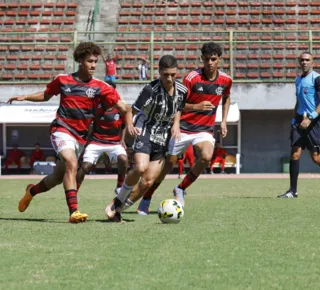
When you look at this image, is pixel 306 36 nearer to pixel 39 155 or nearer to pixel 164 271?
pixel 39 155

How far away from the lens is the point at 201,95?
1248 cm

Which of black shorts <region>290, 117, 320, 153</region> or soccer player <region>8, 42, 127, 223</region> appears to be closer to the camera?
soccer player <region>8, 42, 127, 223</region>

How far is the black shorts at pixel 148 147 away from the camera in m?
10.7

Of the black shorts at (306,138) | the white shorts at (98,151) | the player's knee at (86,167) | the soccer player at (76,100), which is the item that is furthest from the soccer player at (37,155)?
the soccer player at (76,100)

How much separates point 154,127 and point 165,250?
323 centimetres

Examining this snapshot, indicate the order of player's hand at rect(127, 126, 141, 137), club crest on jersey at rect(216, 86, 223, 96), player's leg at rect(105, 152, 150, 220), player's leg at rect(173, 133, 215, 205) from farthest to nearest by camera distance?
club crest on jersey at rect(216, 86, 223, 96) → player's leg at rect(173, 133, 215, 205) → player's leg at rect(105, 152, 150, 220) → player's hand at rect(127, 126, 141, 137)

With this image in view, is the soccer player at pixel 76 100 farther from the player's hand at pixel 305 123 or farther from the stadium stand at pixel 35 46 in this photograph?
the stadium stand at pixel 35 46

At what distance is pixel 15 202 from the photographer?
48.7ft

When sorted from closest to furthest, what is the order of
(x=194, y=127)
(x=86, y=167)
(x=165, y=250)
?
(x=165, y=250)
(x=194, y=127)
(x=86, y=167)

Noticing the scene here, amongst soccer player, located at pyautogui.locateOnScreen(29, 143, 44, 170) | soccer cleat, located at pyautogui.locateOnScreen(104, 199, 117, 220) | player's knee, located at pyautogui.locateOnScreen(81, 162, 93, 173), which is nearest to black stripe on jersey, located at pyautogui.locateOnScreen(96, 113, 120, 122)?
player's knee, located at pyautogui.locateOnScreen(81, 162, 93, 173)

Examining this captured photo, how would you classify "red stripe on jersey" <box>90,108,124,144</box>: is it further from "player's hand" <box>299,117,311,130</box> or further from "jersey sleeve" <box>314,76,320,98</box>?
"jersey sleeve" <box>314,76,320,98</box>

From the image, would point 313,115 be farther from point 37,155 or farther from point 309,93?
point 37,155

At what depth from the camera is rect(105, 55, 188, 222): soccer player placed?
10.5 meters

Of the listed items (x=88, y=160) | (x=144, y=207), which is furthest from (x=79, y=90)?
(x=88, y=160)
